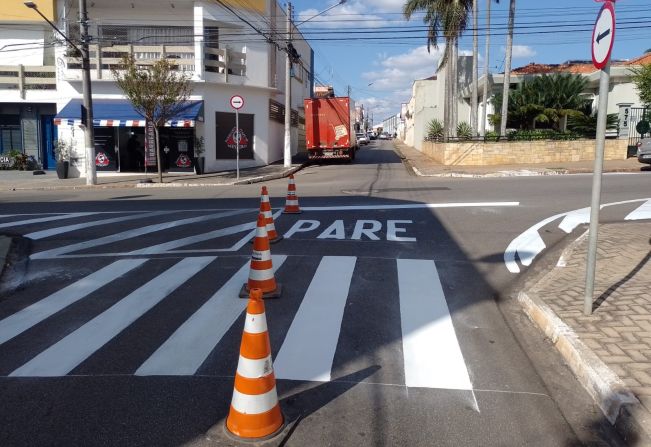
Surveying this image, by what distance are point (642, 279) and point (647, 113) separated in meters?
22.3

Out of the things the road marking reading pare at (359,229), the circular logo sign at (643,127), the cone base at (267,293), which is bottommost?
the cone base at (267,293)

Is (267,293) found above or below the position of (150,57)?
below

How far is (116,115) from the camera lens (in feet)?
82.0

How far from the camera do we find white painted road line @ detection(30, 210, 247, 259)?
9.19 m

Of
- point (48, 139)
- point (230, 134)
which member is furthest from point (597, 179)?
point (48, 139)

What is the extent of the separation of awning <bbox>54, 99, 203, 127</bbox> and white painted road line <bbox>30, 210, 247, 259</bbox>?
1321 cm

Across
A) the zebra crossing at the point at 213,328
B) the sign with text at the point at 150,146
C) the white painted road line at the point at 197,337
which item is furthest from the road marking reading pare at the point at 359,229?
the sign with text at the point at 150,146

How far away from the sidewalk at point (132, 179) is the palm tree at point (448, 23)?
39.7 feet

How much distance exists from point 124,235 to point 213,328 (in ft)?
18.7

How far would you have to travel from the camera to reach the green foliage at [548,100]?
27969mm

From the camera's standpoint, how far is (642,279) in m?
6.46

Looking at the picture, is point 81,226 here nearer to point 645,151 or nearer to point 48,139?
point 48,139

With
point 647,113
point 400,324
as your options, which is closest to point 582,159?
point 647,113

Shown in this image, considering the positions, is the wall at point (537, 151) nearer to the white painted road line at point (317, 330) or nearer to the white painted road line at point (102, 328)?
the white painted road line at point (317, 330)
